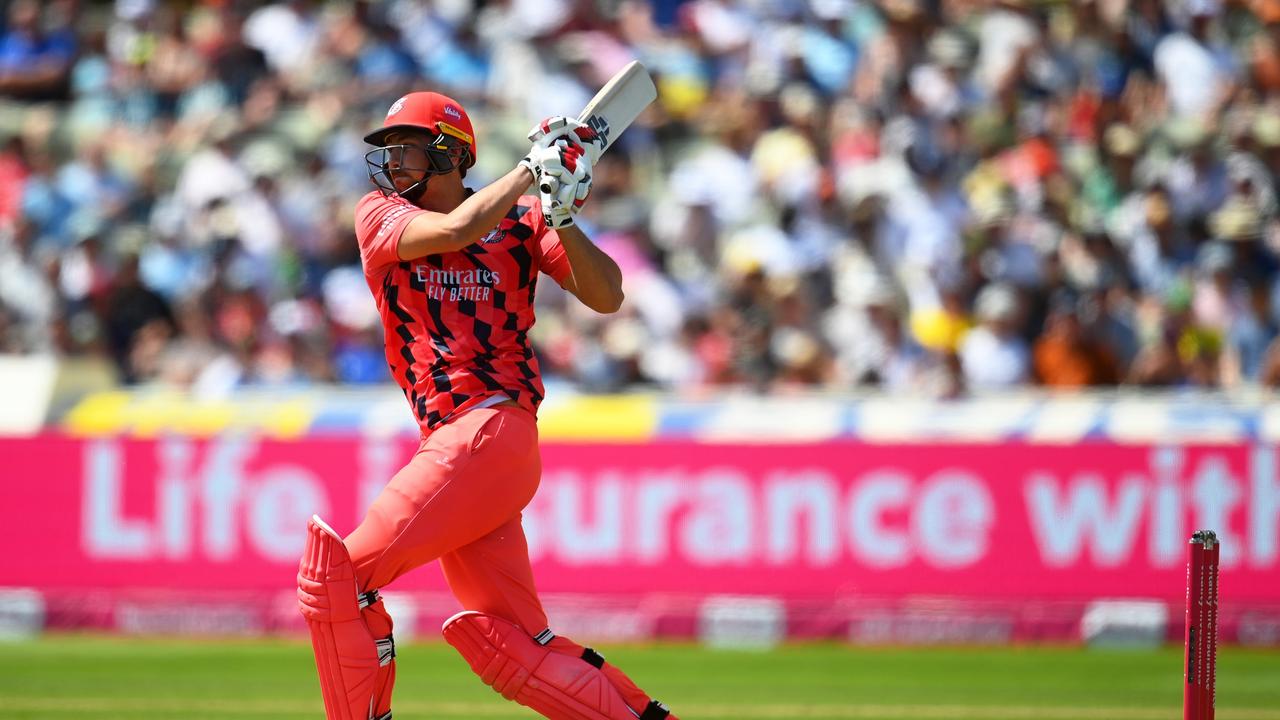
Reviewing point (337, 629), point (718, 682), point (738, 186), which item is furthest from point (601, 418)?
point (337, 629)

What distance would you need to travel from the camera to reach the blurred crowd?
1282cm

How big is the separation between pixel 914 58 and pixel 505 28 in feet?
12.6

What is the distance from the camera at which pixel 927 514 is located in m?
11.3

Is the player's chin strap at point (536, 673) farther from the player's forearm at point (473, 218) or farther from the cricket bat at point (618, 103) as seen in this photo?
the cricket bat at point (618, 103)

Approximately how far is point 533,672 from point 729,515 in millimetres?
5836

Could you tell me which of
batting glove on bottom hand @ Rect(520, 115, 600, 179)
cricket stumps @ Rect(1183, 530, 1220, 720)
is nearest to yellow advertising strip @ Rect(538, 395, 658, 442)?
Result: batting glove on bottom hand @ Rect(520, 115, 600, 179)

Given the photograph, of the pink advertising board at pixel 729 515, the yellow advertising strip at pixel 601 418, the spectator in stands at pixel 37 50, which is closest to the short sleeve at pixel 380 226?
the pink advertising board at pixel 729 515

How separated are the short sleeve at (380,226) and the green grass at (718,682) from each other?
10.7ft

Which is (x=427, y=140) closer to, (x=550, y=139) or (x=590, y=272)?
(x=550, y=139)

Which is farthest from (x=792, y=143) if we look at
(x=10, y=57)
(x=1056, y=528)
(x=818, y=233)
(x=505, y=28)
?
(x=10, y=57)

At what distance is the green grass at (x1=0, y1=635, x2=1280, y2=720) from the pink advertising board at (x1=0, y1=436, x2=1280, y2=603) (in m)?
0.44

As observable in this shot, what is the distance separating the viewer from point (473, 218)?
543cm

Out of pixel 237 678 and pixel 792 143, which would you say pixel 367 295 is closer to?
pixel 792 143

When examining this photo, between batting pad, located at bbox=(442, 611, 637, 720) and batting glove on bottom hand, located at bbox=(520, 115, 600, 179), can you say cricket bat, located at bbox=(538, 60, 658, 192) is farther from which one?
batting pad, located at bbox=(442, 611, 637, 720)
